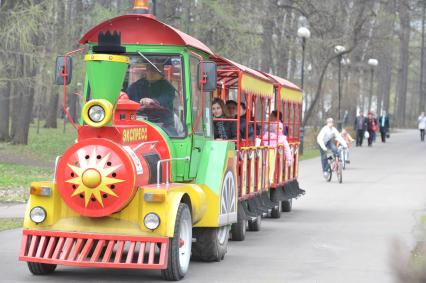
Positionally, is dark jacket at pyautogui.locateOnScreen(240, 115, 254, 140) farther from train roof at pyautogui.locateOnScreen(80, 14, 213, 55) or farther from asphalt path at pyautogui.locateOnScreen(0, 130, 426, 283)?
train roof at pyautogui.locateOnScreen(80, 14, 213, 55)

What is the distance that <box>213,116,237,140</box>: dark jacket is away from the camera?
15.2m

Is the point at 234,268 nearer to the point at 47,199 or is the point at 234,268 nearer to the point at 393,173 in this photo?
the point at 47,199

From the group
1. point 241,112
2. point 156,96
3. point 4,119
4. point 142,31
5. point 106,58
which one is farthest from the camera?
point 4,119

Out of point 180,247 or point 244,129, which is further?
point 244,129

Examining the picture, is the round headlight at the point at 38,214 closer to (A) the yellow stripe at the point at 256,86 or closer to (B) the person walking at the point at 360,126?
(A) the yellow stripe at the point at 256,86

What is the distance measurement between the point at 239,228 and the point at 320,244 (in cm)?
113

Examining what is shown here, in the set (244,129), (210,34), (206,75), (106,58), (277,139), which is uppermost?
(210,34)

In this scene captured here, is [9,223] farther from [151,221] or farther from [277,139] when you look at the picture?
[151,221]

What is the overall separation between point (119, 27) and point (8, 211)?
7.09 meters

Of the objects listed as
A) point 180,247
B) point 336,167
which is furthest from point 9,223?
point 336,167

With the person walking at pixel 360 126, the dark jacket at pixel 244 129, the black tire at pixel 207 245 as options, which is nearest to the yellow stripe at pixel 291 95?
the dark jacket at pixel 244 129

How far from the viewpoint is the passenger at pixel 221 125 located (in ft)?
49.8

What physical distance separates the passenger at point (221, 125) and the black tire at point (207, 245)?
2.76 metres

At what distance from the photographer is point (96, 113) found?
10.6m
